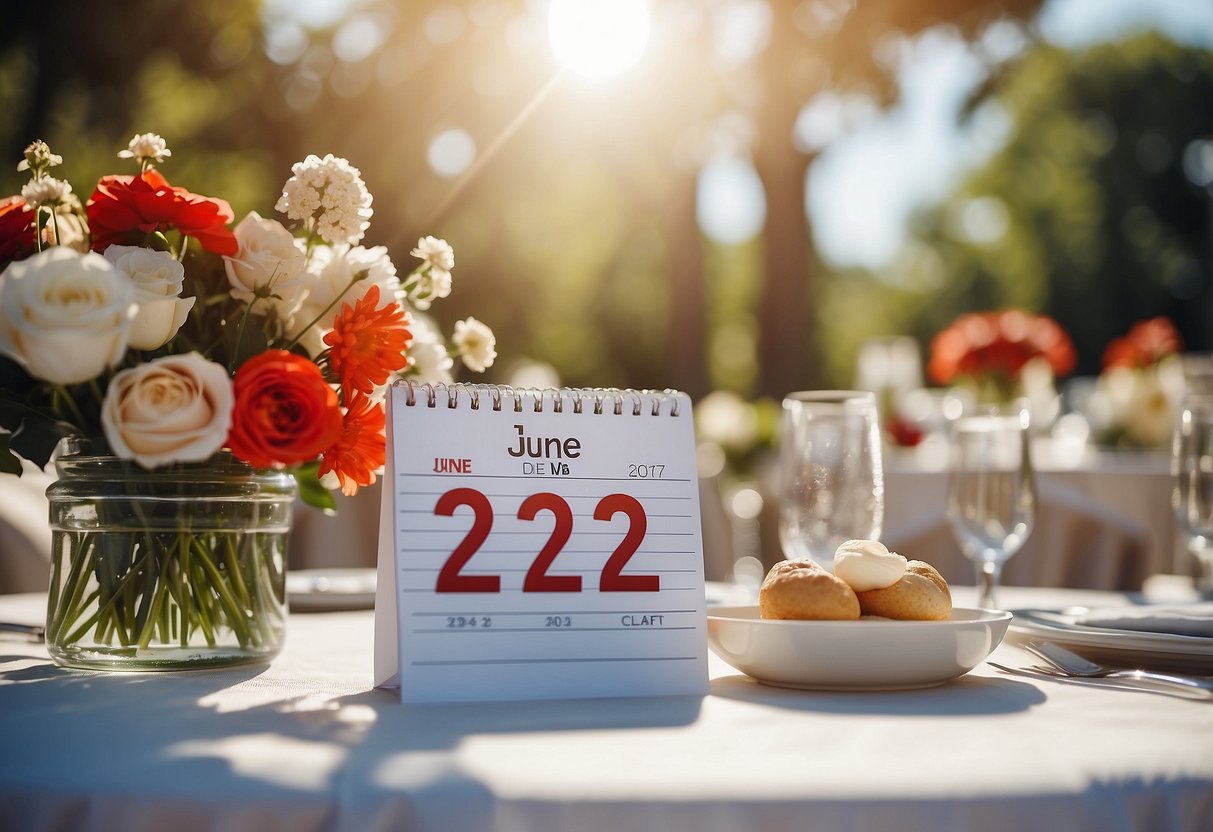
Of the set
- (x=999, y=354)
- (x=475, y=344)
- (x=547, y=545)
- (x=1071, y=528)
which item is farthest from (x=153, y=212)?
(x=999, y=354)

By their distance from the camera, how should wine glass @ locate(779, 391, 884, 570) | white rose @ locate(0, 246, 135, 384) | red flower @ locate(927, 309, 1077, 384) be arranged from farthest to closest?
1. red flower @ locate(927, 309, 1077, 384)
2. wine glass @ locate(779, 391, 884, 570)
3. white rose @ locate(0, 246, 135, 384)

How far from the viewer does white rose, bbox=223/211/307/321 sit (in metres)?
0.85

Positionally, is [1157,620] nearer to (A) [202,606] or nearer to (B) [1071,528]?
(A) [202,606]

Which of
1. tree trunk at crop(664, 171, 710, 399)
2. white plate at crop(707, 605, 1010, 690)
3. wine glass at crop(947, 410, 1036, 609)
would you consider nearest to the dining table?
white plate at crop(707, 605, 1010, 690)

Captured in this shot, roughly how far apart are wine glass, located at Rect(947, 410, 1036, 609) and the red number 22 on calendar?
512 mm

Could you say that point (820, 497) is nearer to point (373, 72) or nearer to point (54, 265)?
point (54, 265)

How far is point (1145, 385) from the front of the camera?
3.96 m

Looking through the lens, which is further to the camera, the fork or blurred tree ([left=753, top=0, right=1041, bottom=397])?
blurred tree ([left=753, top=0, right=1041, bottom=397])

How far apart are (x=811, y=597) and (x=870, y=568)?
0.05 metres

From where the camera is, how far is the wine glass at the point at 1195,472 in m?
1.25

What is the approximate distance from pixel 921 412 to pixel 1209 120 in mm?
18448

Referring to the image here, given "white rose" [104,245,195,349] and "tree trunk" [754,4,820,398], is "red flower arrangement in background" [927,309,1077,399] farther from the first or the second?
"tree trunk" [754,4,820,398]

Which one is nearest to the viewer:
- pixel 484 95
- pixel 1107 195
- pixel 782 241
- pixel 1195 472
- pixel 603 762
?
pixel 603 762

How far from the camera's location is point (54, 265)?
68 centimetres
